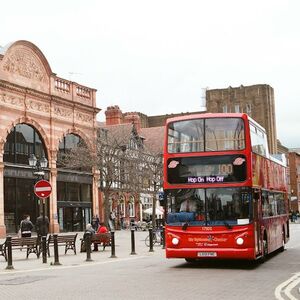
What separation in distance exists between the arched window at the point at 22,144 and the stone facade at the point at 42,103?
1.43ft

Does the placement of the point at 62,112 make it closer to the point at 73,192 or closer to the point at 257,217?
the point at 73,192

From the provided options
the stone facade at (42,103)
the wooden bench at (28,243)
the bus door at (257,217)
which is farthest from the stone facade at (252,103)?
the bus door at (257,217)

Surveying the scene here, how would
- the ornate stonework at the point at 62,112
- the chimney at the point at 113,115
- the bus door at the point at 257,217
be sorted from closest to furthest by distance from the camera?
the bus door at the point at 257,217 → the ornate stonework at the point at 62,112 → the chimney at the point at 113,115

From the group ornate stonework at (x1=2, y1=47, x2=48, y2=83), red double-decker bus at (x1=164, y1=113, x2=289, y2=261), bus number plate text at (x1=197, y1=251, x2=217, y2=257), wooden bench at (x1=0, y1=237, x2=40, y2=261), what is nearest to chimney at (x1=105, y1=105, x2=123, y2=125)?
ornate stonework at (x1=2, y1=47, x2=48, y2=83)

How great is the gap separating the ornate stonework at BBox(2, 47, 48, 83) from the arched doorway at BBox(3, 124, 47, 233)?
3914mm

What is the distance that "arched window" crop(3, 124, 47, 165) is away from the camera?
4209cm

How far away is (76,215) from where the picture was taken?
4981 cm

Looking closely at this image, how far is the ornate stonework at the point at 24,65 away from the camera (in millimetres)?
42375

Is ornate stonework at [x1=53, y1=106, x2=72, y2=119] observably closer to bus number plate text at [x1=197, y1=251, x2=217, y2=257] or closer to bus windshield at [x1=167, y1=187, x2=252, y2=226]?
bus windshield at [x1=167, y1=187, x2=252, y2=226]

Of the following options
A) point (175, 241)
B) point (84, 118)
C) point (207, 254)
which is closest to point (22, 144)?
point (84, 118)

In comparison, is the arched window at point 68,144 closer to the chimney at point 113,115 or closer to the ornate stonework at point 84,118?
the ornate stonework at point 84,118

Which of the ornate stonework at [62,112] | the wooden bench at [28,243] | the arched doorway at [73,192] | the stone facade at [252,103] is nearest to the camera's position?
the wooden bench at [28,243]

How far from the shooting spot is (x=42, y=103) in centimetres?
Result: 4544

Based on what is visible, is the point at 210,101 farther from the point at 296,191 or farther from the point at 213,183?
the point at 213,183
